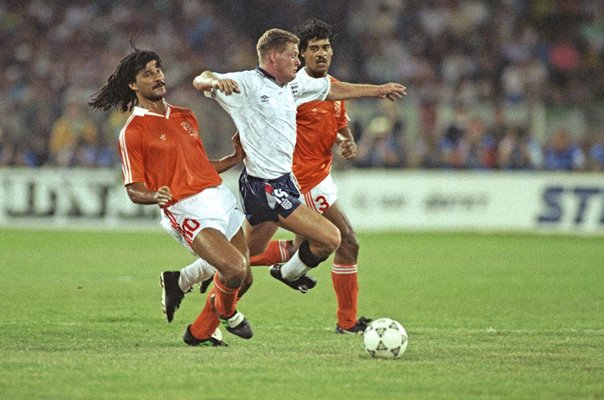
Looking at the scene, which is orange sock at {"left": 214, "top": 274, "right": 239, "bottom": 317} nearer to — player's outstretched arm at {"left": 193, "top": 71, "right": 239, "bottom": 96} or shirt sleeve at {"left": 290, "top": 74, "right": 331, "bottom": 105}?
player's outstretched arm at {"left": 193, "top": 71, "right": 239, "bottom": 96}

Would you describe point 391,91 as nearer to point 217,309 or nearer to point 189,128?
point 189,128

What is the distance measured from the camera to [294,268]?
407 inches

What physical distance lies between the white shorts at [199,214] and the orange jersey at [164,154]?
6cm

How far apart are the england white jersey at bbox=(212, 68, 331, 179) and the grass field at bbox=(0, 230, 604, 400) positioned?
1383 mm

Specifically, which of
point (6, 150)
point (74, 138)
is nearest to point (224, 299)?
point (74, 138)

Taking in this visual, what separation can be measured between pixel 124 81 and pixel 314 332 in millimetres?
2661

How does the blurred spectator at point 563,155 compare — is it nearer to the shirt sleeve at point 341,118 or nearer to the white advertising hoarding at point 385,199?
the white advertising hoarding at point 385,199

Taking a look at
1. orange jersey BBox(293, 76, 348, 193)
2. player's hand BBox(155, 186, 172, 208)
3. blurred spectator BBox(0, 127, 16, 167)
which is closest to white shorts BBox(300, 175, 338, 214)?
orange jersey BBox(293, 76, 348, 193)

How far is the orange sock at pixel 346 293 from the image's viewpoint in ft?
32.7

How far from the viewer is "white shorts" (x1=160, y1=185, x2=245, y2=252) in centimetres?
859

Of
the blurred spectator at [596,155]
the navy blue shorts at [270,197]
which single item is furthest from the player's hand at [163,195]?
the blurred spectator at [596,155]

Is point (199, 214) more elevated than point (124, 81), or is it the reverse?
point (124, 81)

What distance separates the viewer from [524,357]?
8328mm

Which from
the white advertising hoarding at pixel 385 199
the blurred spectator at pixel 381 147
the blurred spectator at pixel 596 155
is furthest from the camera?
the blurred spectator at pixel 381 147
